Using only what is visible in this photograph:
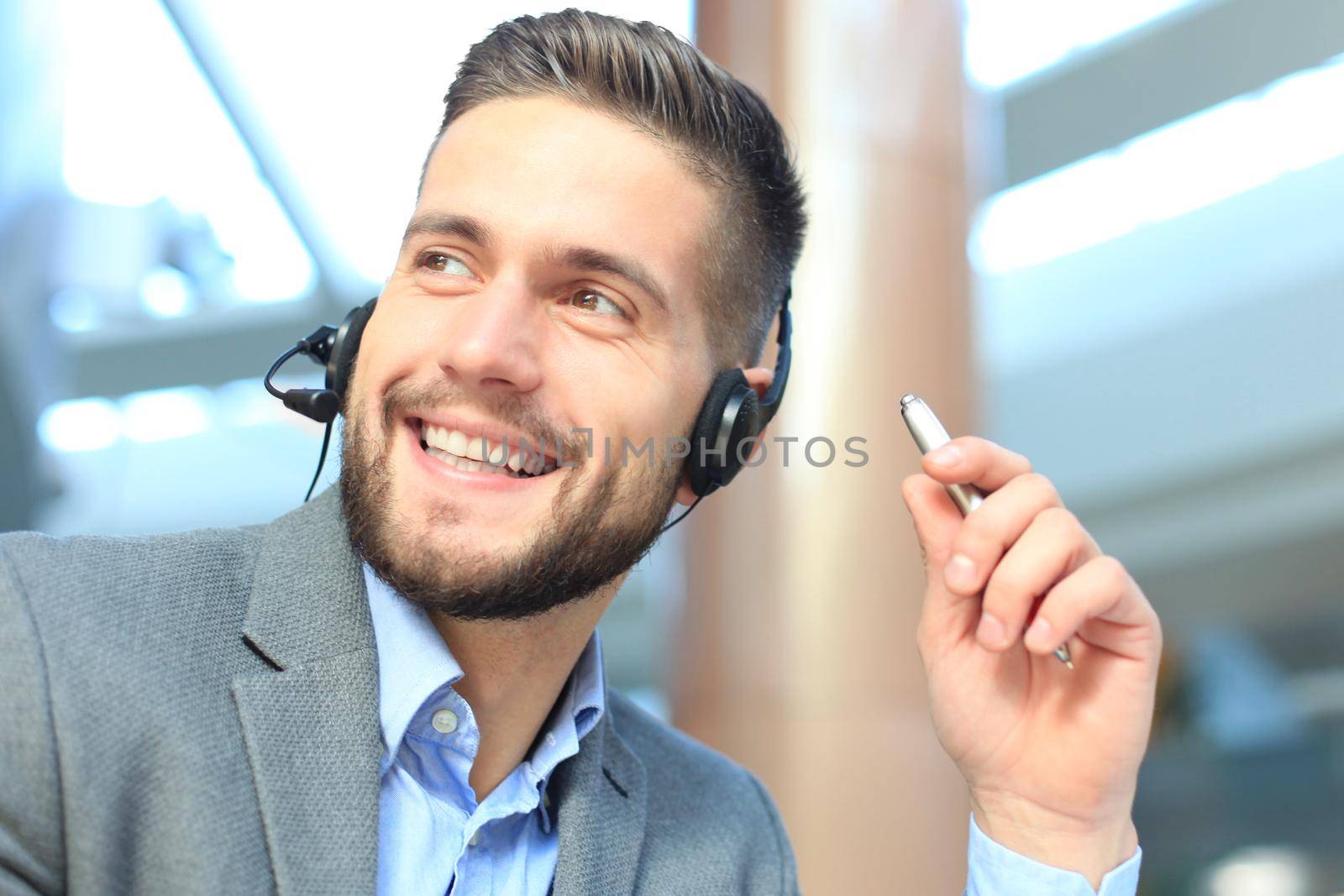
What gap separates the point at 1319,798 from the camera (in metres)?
11.8

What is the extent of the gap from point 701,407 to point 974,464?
1.99 ft

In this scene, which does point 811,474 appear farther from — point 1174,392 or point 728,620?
point 1174,392

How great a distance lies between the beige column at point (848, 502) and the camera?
10.5 ft

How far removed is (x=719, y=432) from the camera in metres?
1.82

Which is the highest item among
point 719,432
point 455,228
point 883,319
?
point 455,228

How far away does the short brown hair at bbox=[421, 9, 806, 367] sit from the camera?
72.7 inches

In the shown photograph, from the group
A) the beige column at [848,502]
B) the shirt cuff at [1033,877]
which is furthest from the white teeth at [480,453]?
the beige column at [848,502]

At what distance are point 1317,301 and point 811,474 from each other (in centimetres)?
679

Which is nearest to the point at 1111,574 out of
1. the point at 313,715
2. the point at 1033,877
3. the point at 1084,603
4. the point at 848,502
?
the point at 1084,603

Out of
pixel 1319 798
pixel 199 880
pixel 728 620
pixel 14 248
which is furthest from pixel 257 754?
pixel 1319 798

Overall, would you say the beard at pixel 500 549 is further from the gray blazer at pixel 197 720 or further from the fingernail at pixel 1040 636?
the fingernail at pixel 1040 636

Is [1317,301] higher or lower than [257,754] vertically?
lower

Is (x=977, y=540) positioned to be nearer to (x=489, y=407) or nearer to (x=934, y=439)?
(x=934, y=439)

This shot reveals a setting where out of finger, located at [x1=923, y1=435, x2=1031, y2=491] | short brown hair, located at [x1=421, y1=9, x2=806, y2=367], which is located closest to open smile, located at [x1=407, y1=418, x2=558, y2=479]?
short brown hair, located at [x1=421, y1=9, x2=806, y2=367]
